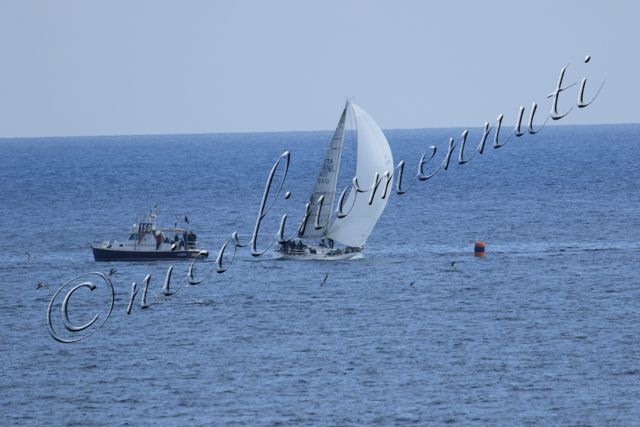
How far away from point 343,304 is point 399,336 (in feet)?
28.8

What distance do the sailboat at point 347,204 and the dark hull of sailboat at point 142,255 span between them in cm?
807

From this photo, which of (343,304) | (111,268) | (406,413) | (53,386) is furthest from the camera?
(111,268)

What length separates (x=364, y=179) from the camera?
69375 mm

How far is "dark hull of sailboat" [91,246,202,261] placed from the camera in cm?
7125

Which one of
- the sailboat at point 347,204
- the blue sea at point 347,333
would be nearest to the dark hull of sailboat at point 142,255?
the blue sea at point 347,333

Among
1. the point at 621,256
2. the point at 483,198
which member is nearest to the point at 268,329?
the point at 621,256

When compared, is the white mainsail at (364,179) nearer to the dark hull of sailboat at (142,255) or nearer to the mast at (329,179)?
the mast at (329,179)

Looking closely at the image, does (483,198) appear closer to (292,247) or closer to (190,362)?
(292,247)

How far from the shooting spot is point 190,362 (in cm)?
4350

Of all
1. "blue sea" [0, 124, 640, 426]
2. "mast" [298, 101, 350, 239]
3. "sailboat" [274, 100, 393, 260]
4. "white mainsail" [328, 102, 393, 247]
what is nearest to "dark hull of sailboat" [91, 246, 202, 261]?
"blue sea" [0, 124, 640, 426]

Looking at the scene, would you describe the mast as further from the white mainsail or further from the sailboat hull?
the sailboat hull

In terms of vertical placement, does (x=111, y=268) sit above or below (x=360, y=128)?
below

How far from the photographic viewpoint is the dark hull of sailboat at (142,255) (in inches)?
2805

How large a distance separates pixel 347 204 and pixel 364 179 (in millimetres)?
2764
